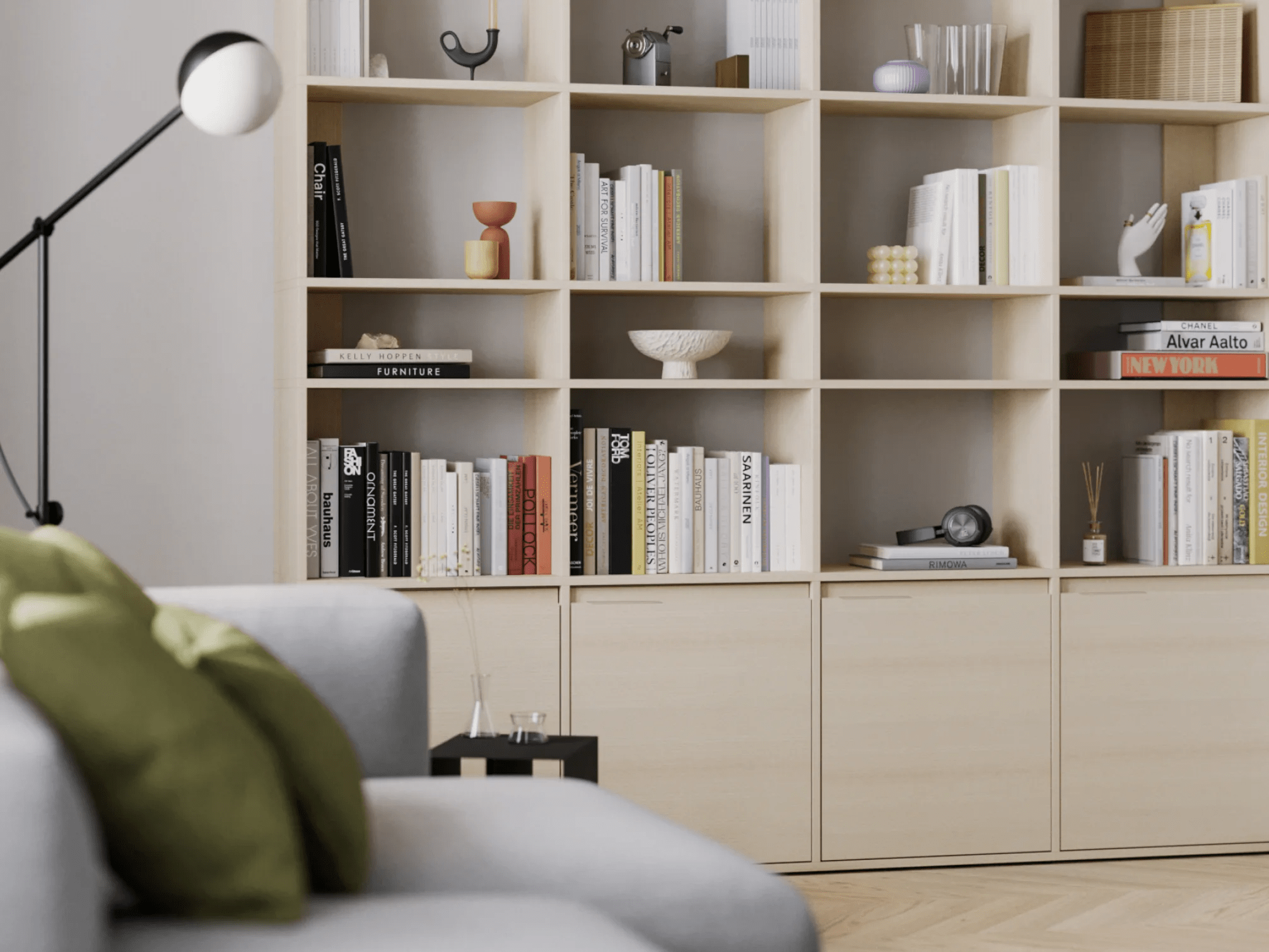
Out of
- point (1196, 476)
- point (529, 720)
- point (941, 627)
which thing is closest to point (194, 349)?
point (529, 720)

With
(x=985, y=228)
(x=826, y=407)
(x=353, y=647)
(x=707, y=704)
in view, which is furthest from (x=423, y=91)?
(x=353, y=647)

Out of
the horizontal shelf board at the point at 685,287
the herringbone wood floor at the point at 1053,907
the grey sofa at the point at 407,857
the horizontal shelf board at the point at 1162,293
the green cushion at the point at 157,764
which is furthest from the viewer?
the horizontal shelf board at the point at 1162,293

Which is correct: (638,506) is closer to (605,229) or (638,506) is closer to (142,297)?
(605,229)

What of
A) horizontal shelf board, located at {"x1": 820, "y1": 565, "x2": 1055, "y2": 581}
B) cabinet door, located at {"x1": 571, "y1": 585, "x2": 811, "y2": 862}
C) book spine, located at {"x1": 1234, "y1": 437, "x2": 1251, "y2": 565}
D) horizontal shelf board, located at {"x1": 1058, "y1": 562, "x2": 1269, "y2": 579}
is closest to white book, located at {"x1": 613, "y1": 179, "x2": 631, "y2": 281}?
cabinet door, located at {"x1": 571, "y1": 585, "x2": 811, "y2": 862}

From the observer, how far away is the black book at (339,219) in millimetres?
3488

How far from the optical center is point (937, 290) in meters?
3.67

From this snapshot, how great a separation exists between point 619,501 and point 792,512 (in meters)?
0.44

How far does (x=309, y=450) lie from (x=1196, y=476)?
2.20 metres

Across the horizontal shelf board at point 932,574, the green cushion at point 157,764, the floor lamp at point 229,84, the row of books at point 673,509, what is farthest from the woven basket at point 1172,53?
the green cushion at point 157,764

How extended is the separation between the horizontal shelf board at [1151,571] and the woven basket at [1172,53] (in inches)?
47.4

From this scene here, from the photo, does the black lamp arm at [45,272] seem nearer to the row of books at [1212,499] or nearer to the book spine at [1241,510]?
the row of books at [1212,499]

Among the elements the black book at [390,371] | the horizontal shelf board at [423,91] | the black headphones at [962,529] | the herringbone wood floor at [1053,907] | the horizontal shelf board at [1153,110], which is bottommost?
the herringbone wood floor at [1053,907]

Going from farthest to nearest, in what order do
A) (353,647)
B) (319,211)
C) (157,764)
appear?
(319,211), (353,647), (157,764)

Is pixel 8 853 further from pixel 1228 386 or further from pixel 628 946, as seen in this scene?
pixel 1228 386
